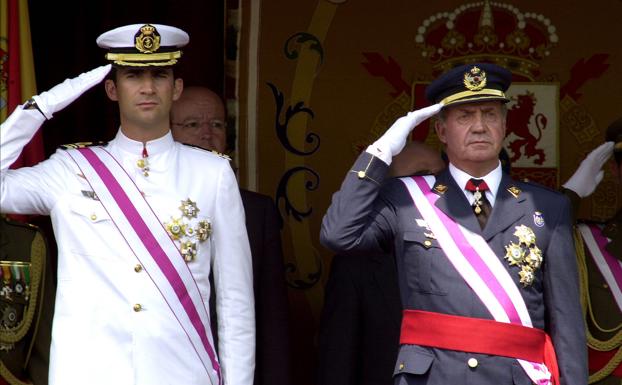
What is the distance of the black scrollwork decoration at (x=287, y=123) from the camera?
7.06 meters

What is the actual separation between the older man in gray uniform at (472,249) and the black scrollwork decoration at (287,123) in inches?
71.4

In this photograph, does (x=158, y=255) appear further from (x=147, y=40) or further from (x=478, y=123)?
(x=478, y=123)

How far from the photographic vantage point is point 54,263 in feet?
22.9

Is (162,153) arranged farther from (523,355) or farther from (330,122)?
(330,122)

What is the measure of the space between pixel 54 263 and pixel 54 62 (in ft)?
2.79

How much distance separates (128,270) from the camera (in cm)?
495

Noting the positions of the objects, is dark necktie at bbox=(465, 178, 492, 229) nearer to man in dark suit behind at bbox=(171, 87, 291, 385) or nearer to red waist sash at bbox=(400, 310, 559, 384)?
red waist sash at bbox=(400, 310, 559, 384)

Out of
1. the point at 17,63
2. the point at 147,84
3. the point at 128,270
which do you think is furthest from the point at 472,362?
the point at 17,63

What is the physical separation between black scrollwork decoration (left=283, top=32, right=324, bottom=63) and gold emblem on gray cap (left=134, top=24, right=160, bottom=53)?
1.84m

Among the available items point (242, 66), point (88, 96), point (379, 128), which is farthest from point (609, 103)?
point (88, 96)

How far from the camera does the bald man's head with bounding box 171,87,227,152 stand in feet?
20.5

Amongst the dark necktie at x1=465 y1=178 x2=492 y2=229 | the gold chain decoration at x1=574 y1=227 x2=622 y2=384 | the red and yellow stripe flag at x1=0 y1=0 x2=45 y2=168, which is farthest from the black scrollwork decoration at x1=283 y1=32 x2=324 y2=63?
the dark necktie at x1=465 y1=178 x2=492 y2=229

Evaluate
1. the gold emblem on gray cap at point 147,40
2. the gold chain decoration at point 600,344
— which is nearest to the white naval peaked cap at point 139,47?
the gold emblem on gray cap at point 147,40

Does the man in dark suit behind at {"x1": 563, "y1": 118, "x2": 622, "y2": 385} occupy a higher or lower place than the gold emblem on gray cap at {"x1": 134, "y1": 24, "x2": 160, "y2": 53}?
lower
